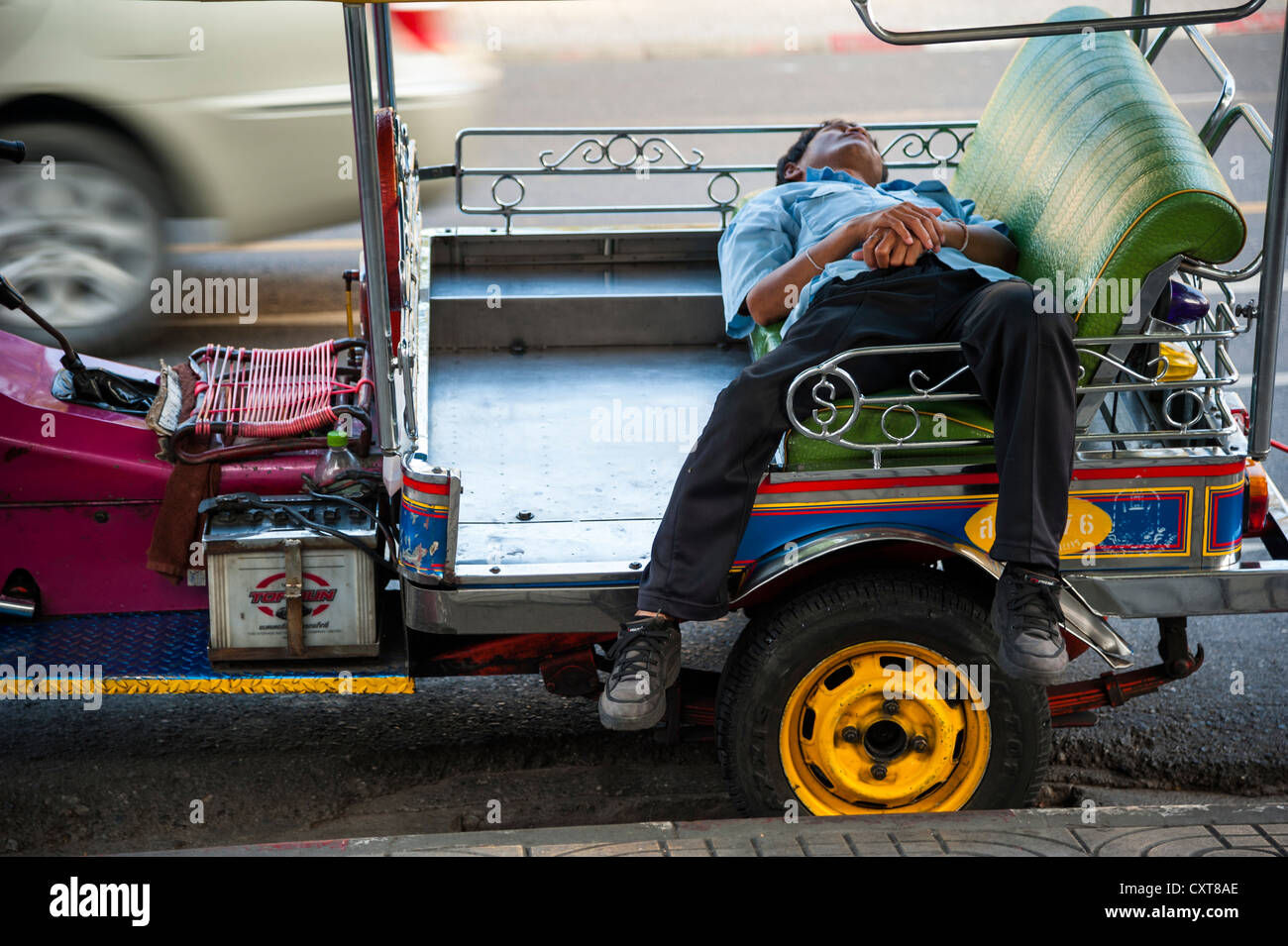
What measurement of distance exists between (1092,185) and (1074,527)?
94cm

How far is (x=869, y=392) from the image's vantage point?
3713 millimetres

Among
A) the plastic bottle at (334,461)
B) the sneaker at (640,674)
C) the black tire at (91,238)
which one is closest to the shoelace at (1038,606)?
the sneaker at (640,674)

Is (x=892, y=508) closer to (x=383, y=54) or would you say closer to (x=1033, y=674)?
(x=1033, y=674)

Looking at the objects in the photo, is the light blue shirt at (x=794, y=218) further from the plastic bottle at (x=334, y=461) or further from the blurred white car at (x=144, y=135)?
the blurred white car at (x=144, y=135)

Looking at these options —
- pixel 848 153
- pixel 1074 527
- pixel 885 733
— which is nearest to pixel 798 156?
pixel 848 153

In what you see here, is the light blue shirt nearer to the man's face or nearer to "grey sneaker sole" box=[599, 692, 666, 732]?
the man's face

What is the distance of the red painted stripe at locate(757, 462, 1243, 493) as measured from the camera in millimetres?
3510

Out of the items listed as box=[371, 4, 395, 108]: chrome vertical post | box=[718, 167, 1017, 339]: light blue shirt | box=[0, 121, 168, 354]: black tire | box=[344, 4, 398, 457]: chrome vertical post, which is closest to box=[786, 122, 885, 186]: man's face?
box=[718, 167, 1017, 339]: light blue shirt

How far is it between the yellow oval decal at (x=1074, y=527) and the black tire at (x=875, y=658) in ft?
0.46

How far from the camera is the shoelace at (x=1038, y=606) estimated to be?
10.8 ft

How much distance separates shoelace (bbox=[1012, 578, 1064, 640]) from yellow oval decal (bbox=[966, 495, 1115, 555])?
235 mm

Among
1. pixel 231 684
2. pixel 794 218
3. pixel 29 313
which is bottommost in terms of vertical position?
pixel 231 684
